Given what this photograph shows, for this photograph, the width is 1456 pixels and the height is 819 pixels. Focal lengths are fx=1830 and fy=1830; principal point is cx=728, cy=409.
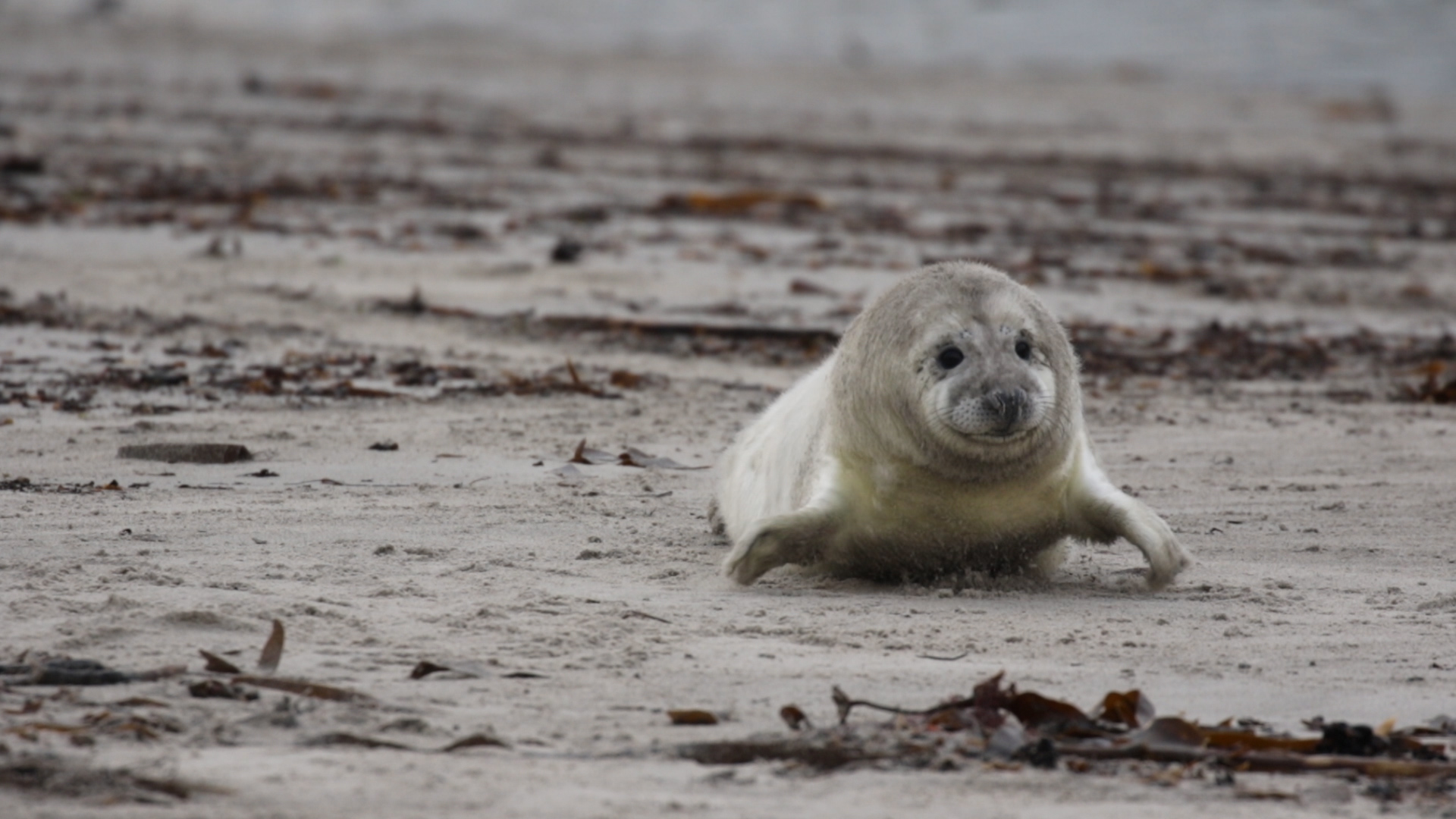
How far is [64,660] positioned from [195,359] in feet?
15.6

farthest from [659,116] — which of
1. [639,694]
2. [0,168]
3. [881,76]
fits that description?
[639,694]

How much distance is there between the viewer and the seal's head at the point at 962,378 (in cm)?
466

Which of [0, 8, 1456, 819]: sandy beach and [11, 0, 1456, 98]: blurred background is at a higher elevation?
[11, 0, 1456, 98]: blurred background

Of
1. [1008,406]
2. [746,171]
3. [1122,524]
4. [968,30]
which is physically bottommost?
[1122,524]

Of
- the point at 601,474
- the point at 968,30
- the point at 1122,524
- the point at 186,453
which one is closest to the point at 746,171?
the point at 601,474

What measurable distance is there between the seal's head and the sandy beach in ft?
1.31

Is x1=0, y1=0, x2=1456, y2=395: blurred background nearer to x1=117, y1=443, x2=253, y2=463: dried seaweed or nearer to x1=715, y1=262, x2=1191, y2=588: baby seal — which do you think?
x1=117, y1=443, x2=253, y2=463: dried seaweed

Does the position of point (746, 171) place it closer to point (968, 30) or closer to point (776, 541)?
point (776, 541)

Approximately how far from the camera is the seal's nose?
15.0ft

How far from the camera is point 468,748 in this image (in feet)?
10.6

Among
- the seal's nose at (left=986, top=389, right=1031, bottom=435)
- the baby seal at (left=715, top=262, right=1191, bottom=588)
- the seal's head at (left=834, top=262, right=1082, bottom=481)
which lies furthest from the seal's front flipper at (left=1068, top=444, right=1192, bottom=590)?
the seal's nose at (left=986, top=389, right=1031, bottom=435)

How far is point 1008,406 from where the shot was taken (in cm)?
458

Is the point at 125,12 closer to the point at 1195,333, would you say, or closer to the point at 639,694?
the point at 1195,333

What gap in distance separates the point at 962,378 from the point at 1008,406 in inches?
7.2
